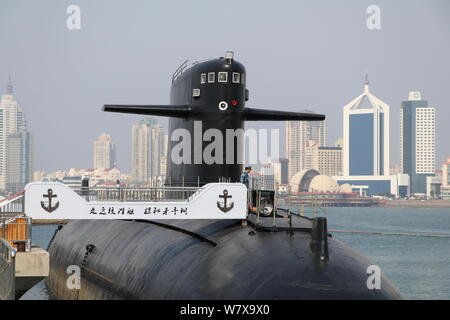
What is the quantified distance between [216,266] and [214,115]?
7.51 m

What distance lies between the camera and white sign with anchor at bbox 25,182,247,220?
13.9m

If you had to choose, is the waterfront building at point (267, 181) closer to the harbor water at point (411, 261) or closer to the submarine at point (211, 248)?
the submarine at point (211, 248)

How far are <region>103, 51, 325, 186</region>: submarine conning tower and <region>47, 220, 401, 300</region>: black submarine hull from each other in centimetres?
259

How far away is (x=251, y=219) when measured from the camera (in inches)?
603

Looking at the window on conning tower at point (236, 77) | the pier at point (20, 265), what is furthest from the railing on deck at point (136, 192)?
the window on conning tower at point (236, 77)

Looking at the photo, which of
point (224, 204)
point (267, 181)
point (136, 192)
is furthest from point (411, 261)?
point (224, 204)

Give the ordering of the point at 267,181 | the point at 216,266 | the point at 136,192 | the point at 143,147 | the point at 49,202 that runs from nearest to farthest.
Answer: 1. the point at 216,266
2. the point at 49,202
3. the point at 267,181
4. the point at 136,192
5. the point at 143,147

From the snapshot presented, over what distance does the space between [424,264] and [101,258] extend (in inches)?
1411

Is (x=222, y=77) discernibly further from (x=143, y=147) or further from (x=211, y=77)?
(x=143, y=147)

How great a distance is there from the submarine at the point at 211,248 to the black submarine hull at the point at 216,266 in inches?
1.0

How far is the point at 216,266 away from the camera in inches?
504

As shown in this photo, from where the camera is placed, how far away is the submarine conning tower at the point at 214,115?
763 inches

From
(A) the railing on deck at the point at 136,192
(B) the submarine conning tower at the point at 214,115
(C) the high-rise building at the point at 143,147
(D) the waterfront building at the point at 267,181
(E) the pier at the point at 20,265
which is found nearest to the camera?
(E) the pier at the point at 20,265

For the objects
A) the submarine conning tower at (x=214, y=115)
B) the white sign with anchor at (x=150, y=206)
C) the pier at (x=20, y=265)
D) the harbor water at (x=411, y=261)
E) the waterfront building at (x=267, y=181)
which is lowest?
the harbor water at (x=411, y=261)
